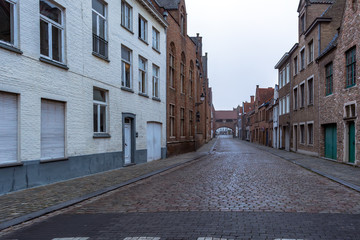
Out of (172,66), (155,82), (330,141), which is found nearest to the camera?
(330,141)

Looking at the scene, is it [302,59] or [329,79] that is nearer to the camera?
[329,79]

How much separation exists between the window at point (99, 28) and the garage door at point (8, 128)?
473 centimetres

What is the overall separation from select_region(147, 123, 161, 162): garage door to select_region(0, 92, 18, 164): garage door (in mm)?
9839

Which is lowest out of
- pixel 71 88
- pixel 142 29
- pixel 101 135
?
pixel 101 135

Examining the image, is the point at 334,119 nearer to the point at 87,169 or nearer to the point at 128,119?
the point at 128,119

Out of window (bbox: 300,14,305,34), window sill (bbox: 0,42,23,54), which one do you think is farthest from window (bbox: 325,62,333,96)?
window sill (bbox: 0,42,23,54)

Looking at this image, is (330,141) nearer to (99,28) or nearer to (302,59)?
(302,59)

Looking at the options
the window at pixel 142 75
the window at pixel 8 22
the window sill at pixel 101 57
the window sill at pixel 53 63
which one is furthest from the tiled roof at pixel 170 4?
the window at pixel 8 22

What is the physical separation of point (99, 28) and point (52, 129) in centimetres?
505

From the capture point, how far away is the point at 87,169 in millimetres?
11328

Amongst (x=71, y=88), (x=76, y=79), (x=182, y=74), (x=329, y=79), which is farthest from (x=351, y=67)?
(x=182, y=74)

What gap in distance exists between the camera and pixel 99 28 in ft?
41.4

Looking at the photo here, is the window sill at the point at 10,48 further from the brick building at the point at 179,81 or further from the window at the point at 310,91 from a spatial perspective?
the window at the point at 310,91

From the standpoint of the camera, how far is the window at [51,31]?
371 inches
